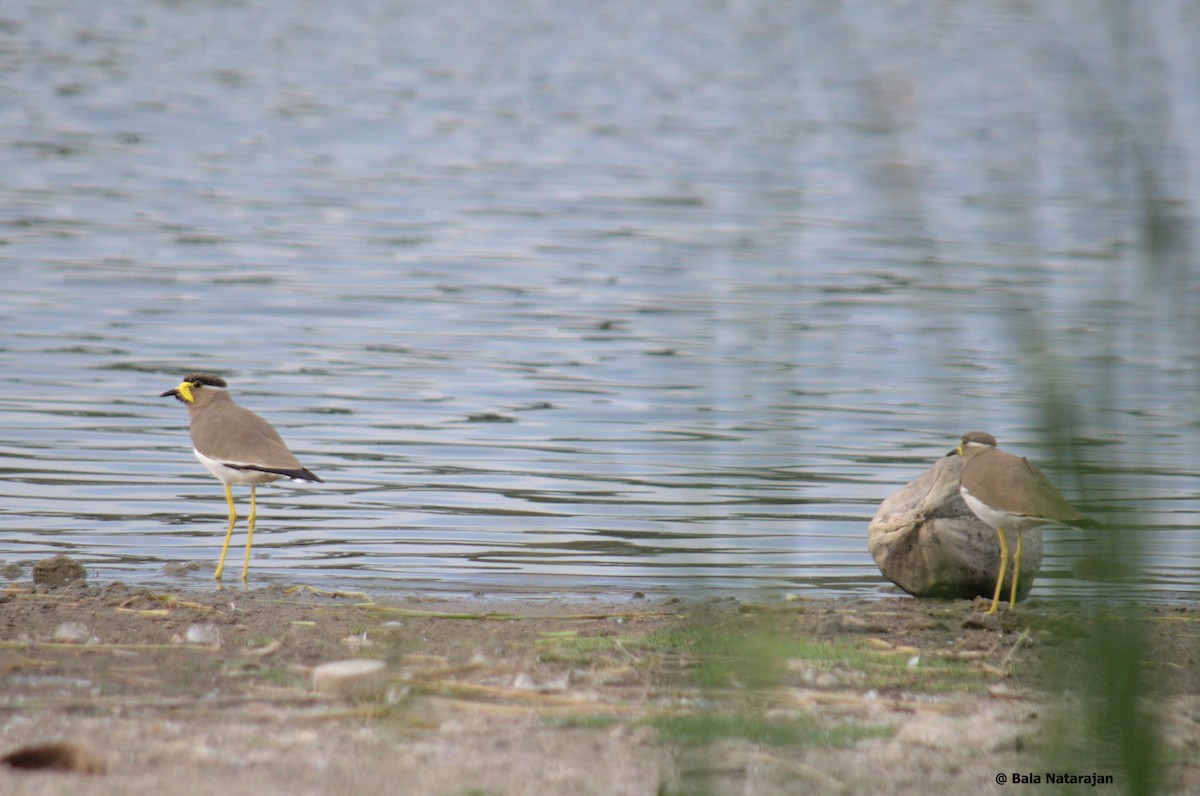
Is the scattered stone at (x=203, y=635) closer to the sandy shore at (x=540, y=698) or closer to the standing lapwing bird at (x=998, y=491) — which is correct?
the sandy shore at (x=540, y=698)

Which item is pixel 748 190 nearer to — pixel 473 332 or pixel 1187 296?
pixel 1187 296

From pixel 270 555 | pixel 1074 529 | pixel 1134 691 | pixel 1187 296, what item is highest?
pixel 1187 296

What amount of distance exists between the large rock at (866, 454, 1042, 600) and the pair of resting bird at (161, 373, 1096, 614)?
0.35 ft

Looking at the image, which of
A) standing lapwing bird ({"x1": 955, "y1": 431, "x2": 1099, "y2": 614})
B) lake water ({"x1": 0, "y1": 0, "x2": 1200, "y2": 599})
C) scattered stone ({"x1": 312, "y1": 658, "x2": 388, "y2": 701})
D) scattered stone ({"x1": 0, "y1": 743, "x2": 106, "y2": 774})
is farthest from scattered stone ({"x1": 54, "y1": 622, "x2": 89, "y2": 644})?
standing lapwing bird ({"x1": 955, "y1": 431, "x2": 1099, "y2": 614})

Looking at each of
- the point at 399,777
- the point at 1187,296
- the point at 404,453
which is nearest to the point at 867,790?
the point at 399,777

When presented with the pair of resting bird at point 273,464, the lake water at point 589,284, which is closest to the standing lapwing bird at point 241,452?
the pair of resting bird at point 273,464

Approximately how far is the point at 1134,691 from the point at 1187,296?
632 mm

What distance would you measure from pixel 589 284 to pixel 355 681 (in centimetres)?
1300

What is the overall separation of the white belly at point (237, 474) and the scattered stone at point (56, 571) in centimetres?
93

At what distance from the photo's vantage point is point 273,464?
25.6ft

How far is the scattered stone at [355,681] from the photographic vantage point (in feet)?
15.7

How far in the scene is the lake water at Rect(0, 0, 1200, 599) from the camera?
2.42m

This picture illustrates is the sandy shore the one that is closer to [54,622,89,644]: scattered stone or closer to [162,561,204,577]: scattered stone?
[54,622,89,644]: scattered stone

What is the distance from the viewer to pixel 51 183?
74.8 ft
